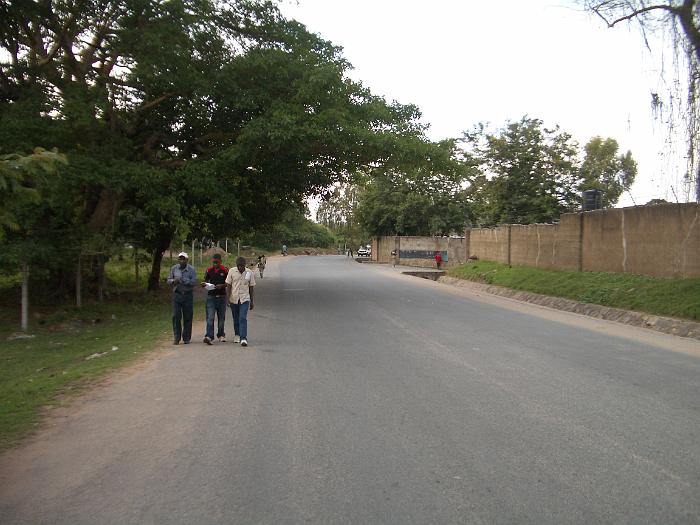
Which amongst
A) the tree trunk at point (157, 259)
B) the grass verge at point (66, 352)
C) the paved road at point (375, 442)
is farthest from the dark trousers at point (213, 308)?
the tree trunk at point (157, 259)

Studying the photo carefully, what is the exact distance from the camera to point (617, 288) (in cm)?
1727

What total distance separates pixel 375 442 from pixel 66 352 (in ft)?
28.1

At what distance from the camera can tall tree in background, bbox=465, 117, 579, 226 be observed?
31.8 m

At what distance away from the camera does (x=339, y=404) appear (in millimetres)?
6668

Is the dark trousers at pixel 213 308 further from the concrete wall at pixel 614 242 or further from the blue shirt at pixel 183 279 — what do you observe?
the concrete wall at pixel 614 242

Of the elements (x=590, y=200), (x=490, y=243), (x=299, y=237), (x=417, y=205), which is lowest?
(x=490, y=243)

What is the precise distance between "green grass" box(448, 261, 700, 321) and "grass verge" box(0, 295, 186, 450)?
11.5 metres

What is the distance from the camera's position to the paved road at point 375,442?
159 inches

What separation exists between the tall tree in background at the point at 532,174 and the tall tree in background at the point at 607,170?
3.20ft

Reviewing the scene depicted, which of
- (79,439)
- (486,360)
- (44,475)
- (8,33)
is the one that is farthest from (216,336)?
(8,33)

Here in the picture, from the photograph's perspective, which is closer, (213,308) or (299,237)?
(213,308)

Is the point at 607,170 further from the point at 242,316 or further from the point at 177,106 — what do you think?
the point at 242,316

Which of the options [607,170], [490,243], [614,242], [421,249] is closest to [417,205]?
[421,249]

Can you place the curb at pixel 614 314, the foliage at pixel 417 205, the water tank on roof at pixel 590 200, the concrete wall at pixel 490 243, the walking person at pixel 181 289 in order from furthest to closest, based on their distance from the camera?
1. the foliage at pixel 417 205
2. the concrete wall at pixel 490 243
3. the water tank on roof at pixel 590 200
4. the curb at pixel 614 314
5. the walking person at pixel 181 289
